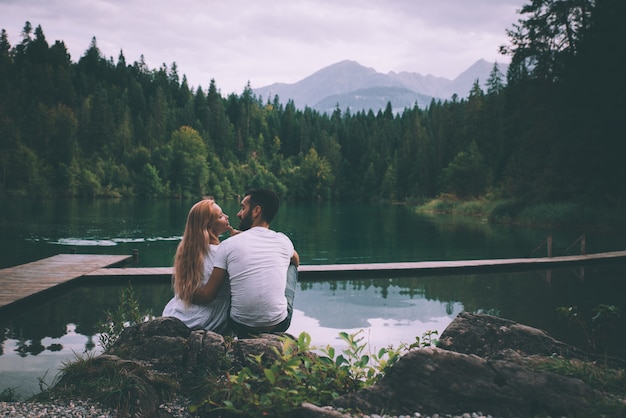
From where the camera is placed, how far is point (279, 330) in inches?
179

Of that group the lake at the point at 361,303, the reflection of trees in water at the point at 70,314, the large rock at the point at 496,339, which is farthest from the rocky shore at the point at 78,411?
the reflection of trees in water at the point at 70,314

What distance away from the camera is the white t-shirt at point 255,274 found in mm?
4285

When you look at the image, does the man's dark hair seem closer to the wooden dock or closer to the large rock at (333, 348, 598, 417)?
the large rock at (333, 348, 598, 417)

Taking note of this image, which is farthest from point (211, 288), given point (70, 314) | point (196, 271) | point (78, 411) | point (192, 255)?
point (70, 314)

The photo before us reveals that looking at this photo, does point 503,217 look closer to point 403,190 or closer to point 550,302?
point 550,302

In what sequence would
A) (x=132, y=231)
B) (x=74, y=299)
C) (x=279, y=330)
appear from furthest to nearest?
(x=132, y=231), (x=74, y=299), (x=279, y=330)

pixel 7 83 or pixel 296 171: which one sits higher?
pixel 7 83

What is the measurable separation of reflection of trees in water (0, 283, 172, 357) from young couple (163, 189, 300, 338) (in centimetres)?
193

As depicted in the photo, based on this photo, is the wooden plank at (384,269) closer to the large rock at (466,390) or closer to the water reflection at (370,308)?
the water reflection at (370,308)

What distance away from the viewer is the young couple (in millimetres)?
4309

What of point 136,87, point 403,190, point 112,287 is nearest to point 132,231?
point 112,287

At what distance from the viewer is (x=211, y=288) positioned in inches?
172

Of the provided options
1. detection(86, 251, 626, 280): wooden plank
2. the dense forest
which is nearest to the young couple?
detection(86, 251, 626, 280): wooden plank

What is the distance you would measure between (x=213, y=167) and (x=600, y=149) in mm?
77666
